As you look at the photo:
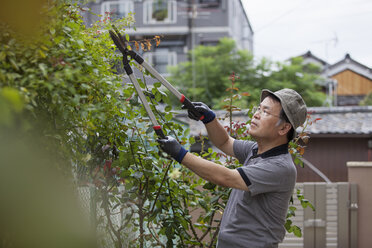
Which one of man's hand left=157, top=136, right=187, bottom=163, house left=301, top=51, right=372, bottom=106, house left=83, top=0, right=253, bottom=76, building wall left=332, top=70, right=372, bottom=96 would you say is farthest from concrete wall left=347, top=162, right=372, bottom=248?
building wall left=332, top=70, right=372, bottom=96

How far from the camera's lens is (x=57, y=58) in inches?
55.9

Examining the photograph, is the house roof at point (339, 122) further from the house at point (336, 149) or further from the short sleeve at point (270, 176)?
the short sleeve at point (270, 176)

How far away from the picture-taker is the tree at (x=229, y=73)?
16.8m

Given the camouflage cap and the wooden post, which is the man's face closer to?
the camouflage cap

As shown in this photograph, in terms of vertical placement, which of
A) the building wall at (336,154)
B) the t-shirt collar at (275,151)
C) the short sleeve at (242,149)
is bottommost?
the building wall at (336,154)

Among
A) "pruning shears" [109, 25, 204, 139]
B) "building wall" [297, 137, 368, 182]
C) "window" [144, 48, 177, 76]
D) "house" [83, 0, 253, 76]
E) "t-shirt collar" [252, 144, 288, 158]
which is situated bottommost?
"building wall" [297, 137, 368, 182]

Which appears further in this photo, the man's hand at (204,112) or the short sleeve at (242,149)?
the short sleeve at (242,149)

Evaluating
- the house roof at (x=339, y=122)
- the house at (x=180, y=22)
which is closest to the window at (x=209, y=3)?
the house at (x=180, y=22)

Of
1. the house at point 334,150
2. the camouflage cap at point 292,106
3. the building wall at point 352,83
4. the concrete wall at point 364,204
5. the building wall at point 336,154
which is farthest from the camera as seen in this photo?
the building wall at point 352,83

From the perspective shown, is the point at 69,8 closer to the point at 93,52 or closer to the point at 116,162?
the point at 93,52

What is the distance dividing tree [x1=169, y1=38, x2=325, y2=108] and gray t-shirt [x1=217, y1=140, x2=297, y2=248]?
14384 mm

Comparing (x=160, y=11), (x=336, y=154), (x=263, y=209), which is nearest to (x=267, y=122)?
(x=263, y=209)

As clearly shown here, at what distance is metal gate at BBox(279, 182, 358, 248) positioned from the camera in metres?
4.66

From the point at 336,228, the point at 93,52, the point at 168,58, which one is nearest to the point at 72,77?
the point at 93,52
